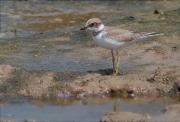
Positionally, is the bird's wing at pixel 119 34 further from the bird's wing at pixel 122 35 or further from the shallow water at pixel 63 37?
the shallow water at pixel 63 37

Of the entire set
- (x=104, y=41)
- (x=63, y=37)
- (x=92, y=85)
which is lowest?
(x=92, y=85)

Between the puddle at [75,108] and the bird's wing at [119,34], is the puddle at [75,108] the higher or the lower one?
the lower one

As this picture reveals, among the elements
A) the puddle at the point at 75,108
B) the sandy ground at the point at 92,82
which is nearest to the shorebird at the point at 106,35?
the sandy ground at the point at 92,82

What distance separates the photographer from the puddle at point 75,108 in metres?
8.76

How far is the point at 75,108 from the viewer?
9.24m

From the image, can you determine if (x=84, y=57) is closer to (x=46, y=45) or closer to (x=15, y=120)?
(x=46, y=45)

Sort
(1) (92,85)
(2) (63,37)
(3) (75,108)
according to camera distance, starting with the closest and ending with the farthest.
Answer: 1. (3) (75,108)
2. (1) (92,85)
3. (2) (63,37)

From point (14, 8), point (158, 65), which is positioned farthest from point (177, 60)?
point (14, 8)

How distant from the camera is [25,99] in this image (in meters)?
9.65

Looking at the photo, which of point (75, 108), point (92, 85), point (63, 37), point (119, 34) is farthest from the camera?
point (63, 37)

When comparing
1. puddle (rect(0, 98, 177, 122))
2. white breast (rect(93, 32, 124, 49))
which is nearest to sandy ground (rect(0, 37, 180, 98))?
puddle (rect(0, 98, 177, 122))

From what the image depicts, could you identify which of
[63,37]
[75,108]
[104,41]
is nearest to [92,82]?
[104,41]

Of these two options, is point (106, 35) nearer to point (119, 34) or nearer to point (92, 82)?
point (119, 34)

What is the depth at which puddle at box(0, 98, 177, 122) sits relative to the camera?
8.76 metres
